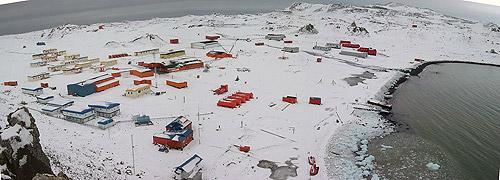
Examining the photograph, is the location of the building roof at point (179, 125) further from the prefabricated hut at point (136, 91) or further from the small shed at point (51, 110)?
the small shed at point (51, 110)

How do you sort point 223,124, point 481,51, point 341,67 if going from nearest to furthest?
point 223,124
point 341,67
point 481,51

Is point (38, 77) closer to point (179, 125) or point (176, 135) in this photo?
point (179, 125)

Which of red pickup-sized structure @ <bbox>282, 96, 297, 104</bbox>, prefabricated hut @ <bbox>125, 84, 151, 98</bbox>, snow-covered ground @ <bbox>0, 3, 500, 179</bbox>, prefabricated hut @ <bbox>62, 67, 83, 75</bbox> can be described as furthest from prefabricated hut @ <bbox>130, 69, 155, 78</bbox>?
red pickup-sized structure @ <bbox>282, 96, 297, 104</bbox>

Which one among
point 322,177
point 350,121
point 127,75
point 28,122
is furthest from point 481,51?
point 28,122

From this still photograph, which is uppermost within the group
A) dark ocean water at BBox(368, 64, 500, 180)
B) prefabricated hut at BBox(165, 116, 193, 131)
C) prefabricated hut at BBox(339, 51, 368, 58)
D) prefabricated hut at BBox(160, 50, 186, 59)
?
prefabricated hut at BBox(339, 51, 368, 58)

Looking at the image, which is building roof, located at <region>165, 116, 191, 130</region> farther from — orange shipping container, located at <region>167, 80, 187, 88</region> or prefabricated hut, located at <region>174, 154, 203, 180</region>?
orange shipping container, located at <region>167, 80, 187, 88</region>

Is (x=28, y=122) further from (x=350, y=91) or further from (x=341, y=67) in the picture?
(x=341, y=67)
